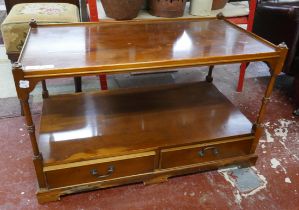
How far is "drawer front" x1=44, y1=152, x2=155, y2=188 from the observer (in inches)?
44.1

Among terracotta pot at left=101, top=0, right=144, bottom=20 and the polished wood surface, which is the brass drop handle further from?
terracotta pot at left=101, top=0, right=144, bottom=20

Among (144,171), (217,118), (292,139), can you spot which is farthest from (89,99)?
(292,139)

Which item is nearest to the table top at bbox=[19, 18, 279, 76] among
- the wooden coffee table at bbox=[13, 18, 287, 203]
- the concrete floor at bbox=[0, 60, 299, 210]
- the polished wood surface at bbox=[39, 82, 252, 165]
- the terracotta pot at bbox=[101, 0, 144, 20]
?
the wooden coffee table at bbox=[13, 18, 287, 203]

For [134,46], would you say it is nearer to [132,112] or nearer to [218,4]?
[132,112]

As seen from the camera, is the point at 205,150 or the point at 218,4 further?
the point at 218,4

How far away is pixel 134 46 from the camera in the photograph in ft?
3.75

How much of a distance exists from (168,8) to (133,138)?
2.73 ft

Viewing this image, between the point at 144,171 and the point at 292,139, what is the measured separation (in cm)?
92

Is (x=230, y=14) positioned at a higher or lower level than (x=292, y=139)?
higher

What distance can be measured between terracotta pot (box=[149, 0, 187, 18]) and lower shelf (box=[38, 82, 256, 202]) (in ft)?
1.60

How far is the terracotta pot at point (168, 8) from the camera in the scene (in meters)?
1.61

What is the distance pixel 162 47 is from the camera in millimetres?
1139

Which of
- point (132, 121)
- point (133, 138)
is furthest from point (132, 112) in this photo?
point (133, 138)

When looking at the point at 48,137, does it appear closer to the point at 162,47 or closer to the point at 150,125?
the point at 150,125
